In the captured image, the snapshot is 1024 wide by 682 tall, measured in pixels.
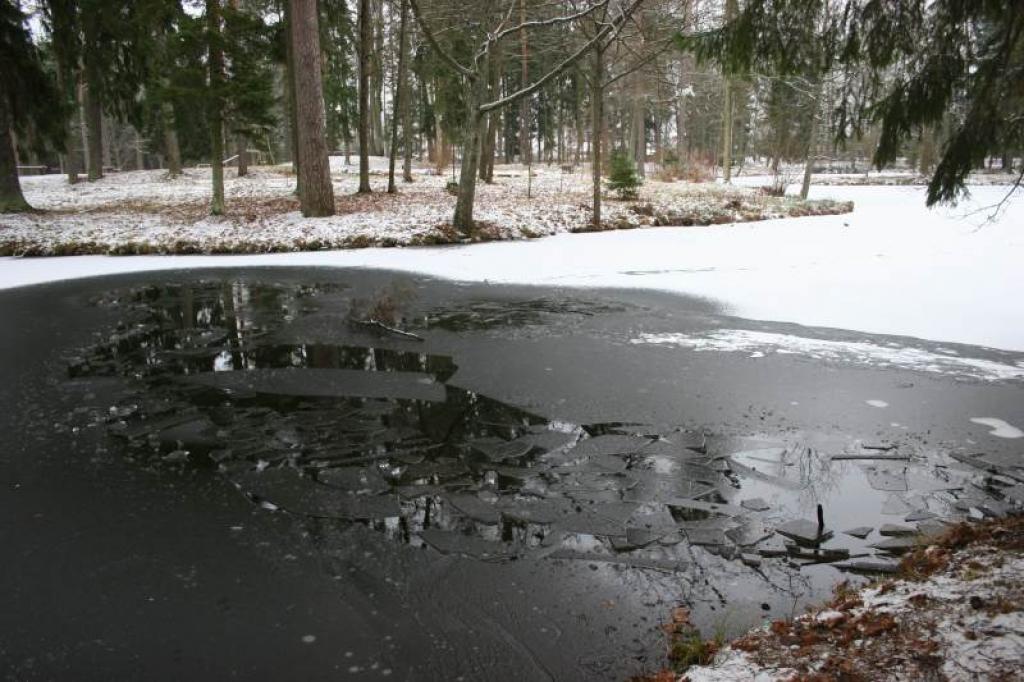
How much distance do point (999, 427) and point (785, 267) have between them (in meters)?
8.52

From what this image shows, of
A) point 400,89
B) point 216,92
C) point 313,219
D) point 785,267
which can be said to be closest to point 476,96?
point 313,219

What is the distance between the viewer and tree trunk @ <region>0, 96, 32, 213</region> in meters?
18.1

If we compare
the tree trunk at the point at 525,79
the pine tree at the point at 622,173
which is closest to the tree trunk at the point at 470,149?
the tree trunk at the point at 525,79

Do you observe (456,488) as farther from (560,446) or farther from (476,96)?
(476,96)

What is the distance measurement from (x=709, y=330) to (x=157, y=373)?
6.82 meters

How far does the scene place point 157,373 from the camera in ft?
24.0

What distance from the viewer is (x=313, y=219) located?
17516 mm

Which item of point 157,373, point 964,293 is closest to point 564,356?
point 157,373

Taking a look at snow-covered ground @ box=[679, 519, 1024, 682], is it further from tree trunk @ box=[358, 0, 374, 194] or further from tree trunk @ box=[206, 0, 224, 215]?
tree trunk @ box=[358, 0, 374, 194]

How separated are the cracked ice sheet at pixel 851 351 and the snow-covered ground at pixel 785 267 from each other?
36.6 inches

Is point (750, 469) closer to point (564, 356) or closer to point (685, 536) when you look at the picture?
point (685, 536)

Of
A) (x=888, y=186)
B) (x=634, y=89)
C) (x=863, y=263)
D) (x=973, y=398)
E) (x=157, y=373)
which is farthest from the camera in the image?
(x=888, y=186)

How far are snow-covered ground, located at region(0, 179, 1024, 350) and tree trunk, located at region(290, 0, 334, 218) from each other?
2497 mm

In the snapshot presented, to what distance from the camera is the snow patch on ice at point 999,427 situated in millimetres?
5588
